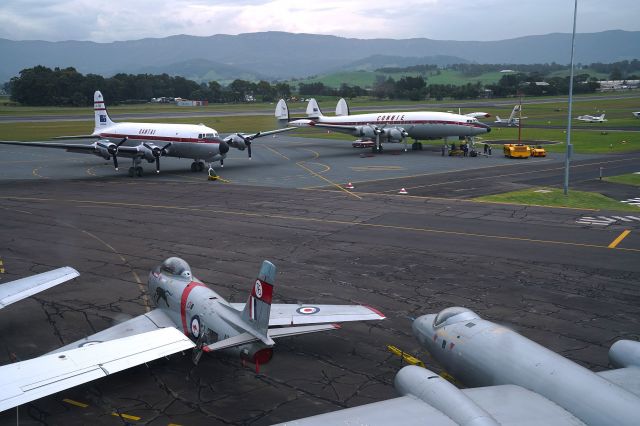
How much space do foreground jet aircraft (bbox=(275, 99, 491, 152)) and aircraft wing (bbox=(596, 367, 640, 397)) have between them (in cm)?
6033

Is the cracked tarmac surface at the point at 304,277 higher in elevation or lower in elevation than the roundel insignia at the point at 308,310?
lower

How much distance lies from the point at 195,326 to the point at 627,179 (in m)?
47.6

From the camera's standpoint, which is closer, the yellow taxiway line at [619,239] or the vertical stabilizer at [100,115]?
the yellow taxiway line at [619,239]

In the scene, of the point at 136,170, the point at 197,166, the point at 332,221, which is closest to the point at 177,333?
the point at 332,221

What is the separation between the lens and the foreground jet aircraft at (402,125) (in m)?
72.0

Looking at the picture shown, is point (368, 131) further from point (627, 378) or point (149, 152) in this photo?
point (627, 378)

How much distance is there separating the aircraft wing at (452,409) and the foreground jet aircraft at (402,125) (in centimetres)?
6271

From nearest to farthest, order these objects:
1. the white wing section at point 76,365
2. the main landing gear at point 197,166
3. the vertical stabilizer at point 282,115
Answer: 1. the white wing section at point 76,365
2. the main landing gear at point 197,166
3. the vertical stabilizer at point 282,115

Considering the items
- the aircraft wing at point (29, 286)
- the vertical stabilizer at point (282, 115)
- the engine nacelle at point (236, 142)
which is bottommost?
the aircraft wing at point (29, 286)

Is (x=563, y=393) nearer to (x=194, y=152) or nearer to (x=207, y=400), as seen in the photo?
(x=207, y=400)

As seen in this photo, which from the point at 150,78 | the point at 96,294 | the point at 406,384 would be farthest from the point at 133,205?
the point at 150,78

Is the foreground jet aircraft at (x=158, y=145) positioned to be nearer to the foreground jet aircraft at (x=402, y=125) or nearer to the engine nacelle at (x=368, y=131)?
the engine nacelle at (x=368, y=131)

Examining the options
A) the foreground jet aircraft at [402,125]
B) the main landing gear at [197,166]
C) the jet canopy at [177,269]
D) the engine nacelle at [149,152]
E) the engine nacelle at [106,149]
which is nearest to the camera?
the jet canopy at [177,269]

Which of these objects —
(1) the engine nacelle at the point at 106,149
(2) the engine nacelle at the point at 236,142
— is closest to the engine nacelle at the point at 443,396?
(1) the engine nacelle at the point at 106,149
